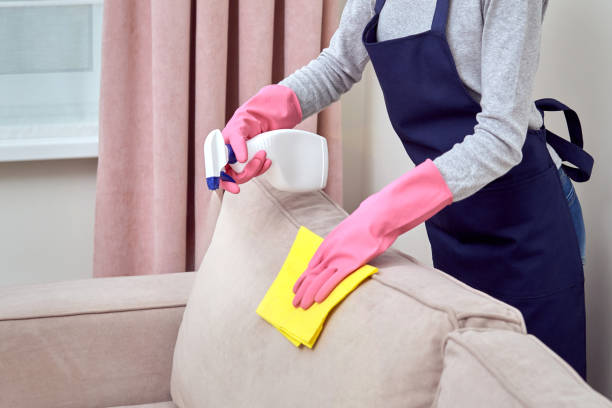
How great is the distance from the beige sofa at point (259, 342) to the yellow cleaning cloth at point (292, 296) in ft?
0.05

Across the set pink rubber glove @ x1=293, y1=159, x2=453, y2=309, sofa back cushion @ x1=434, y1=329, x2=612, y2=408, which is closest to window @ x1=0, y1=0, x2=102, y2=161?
pink rubber glove @ x1=293, y1=159, x2=453, y2=309

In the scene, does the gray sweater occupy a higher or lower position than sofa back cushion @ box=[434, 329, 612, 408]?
higher

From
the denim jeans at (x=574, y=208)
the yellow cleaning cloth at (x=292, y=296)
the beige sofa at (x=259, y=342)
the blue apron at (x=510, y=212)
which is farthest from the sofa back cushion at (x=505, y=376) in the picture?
the denim jeans at (x=574, y=208)

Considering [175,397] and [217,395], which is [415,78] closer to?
[217,395]

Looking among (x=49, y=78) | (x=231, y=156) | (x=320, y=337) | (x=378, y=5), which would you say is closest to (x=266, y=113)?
(x=231, y=156)

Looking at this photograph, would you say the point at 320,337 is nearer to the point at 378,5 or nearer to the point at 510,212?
the point at 510,212

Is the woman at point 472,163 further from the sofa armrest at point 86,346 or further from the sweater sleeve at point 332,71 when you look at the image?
the sofa armrest at point 86,346

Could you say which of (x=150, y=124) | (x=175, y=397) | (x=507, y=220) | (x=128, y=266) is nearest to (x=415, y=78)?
(x=507, y=220)

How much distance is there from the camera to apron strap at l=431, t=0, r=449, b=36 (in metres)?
1.04

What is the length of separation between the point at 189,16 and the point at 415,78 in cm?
92

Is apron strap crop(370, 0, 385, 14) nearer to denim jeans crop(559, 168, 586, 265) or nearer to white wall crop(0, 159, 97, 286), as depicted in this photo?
denim jeans crop(559, 168, 586, 265)

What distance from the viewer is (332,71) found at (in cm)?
133

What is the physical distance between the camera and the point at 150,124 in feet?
6.34

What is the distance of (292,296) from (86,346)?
56cm
